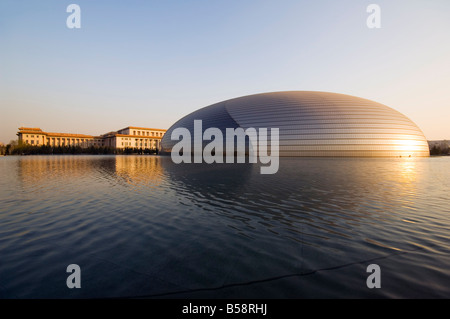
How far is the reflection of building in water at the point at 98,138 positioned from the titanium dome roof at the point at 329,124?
73348 millimetres

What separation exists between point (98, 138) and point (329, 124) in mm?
130522

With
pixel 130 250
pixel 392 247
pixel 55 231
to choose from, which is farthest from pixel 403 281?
pixel 55 231

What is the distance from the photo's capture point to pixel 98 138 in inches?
4953

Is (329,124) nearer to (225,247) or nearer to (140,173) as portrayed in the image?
(140,173)

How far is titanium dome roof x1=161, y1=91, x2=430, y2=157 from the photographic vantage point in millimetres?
41562

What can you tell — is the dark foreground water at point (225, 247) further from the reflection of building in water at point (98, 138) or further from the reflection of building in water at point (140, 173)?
the reflection of building in water at point (98, 138)

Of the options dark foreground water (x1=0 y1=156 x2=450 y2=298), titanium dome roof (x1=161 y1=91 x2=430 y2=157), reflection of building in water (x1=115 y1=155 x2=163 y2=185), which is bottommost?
dark foreground water (x1=0 y1=156 x2=450 y2=298)

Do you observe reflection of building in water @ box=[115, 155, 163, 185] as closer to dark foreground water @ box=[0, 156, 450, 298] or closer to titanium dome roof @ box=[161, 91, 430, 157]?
dark foreground water @ box=[0, 156, 450, 298]

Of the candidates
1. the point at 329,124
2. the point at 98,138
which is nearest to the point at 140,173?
the point at 329,124

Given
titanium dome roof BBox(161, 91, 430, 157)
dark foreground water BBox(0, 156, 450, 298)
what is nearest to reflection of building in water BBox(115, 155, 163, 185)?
dark foreground water BBox(0, 156, 450, 298)

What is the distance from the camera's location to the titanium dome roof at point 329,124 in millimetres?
41562

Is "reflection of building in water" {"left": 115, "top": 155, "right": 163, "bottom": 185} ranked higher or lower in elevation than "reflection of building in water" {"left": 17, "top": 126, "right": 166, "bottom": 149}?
lower

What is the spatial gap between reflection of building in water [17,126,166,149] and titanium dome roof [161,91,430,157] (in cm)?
7335

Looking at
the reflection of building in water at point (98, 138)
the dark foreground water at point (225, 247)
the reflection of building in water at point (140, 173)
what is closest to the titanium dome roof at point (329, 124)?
the reflection of building in water at point (140, 173)
